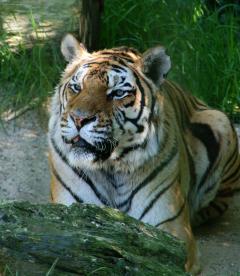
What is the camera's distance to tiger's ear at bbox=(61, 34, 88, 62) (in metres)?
5.98

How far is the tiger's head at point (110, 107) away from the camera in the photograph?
5406 mm

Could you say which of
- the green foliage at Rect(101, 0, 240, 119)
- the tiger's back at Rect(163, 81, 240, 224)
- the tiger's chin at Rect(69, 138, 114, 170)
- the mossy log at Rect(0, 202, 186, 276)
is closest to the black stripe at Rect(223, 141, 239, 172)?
the tiger's back at Rect(163, 81, 240, 224)

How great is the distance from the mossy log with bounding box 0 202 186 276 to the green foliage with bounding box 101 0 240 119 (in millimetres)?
4084

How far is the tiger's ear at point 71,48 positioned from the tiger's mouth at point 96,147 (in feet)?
2.56

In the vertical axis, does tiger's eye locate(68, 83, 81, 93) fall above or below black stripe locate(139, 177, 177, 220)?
above

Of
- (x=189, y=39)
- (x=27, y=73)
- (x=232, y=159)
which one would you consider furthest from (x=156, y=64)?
(x=189, y=39)

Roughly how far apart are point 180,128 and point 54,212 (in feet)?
7.73

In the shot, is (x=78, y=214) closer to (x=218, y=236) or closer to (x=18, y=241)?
(x=18, y=241)

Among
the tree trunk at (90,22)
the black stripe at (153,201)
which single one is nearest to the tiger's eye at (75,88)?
the black stripe at (153,201)

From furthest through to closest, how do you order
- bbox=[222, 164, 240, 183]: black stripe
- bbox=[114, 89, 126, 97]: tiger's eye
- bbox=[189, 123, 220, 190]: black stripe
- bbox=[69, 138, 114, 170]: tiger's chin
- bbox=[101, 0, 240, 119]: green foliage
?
1. bbox=[101, 0, 240, 119]: green foliage
2. bbox=[222, 164, 240, 183]: black stripe
3. bbox=[189, 123, 220, 190]: black stripe
4. bbox=[114, 89, 126, 97]: tiger's eye
5. bbox=[69, 138, 114, 170]: tiger's chin

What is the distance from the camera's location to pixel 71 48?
19.8 ft

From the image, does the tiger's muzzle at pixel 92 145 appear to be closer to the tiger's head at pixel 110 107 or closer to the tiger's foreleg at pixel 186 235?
the tiger's head at pixel 110 107

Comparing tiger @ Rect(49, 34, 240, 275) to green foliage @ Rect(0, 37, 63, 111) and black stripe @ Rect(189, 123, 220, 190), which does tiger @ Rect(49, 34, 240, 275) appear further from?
green foliage @ Rect(0, 37, 63, 111)

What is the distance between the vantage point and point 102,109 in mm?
5465
